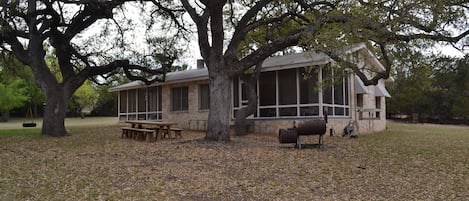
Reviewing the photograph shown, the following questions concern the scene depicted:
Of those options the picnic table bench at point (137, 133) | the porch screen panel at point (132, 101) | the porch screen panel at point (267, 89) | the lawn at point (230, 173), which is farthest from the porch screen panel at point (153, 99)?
the lawn at point (230, 173)

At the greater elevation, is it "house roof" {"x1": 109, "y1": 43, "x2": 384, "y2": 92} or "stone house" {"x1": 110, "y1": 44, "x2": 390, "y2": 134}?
"house roof" {"x1": 109, "y1": 43, "x2": 384, "y2": 92}

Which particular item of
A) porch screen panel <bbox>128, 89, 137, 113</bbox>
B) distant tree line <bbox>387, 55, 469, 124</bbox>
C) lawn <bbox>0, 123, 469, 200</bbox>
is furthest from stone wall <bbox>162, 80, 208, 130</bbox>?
distant tree line <bbox>387, 55, 469, 124</bbox>

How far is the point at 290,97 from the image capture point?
17.9 m

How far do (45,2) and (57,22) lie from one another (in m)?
1.18

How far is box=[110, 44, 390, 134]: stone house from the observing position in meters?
16.8

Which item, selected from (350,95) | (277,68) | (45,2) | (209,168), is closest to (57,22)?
(45,2)

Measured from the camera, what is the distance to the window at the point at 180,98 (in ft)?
73.3

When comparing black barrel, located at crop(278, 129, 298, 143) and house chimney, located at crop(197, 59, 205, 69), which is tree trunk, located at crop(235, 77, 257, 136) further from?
house chimney, located at crop(197, 59, 205, 69)

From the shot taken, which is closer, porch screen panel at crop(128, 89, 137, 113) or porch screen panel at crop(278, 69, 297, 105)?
porch screen panel at crop(278, 69, 297, 105)

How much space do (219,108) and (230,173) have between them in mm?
5101

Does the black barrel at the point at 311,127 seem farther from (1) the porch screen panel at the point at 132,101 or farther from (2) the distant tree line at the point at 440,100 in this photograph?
(2) the distant tree line at the point at 440,100

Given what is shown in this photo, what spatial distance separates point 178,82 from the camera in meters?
22.0

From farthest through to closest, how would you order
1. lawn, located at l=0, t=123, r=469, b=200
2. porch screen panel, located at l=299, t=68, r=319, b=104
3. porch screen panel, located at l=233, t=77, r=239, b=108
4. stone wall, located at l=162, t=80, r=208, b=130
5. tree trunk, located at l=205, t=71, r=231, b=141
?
stone wall, located at l=162, t=80, r=208, b=130
porch screen panel, located at l=233, t=77, r=239, b=108
porch screen panel, located at l=299, t=68, r=319, b=104
tree trunk, located at l=205, t=71, r=231, b=141
lawn, located at l=0, t=123, r=469, b=200

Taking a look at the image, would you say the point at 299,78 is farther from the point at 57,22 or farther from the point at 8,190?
the point at 8,190
